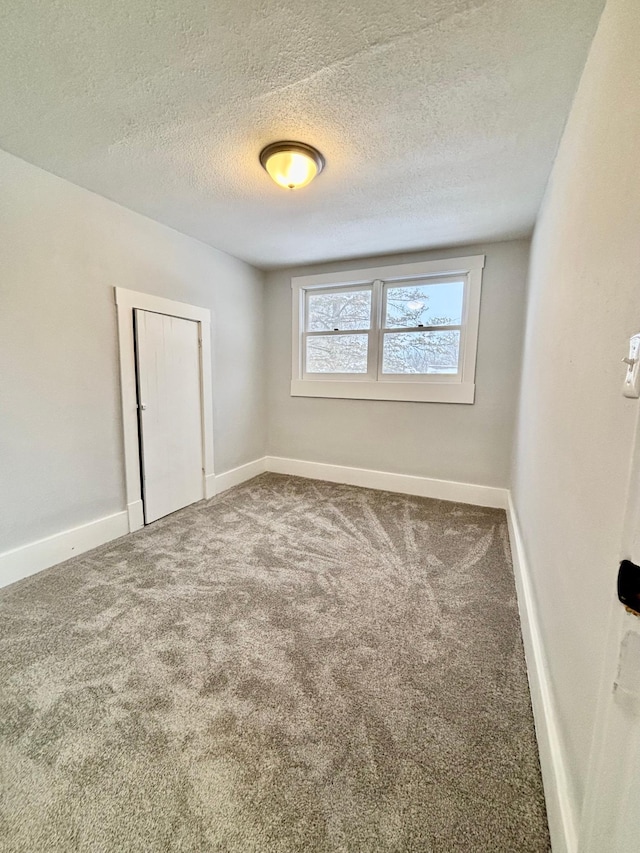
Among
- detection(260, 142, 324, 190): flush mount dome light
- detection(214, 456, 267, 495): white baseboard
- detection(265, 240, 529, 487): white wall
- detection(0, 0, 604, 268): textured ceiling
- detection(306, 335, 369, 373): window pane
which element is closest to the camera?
detection(0, 0, 604, 268): textured ceiling

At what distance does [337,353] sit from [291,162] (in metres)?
2.15

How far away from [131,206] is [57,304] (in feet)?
3.13

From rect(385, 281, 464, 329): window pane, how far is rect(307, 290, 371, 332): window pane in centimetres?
27

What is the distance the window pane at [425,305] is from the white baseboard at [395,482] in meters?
1.59

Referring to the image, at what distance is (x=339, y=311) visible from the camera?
3799 mm

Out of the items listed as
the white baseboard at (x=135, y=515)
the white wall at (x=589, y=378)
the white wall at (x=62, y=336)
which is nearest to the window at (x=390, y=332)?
the white wall at (x=62, y=336)

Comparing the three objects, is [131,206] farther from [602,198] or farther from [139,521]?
[602,198]

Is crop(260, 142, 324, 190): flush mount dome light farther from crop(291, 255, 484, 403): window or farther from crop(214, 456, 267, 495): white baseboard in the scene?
crop(214, 456, 267, 495): white baseboard

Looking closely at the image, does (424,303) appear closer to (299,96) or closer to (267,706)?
(299,96)

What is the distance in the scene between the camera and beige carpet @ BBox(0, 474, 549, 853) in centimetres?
95

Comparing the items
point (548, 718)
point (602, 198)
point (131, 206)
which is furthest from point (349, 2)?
point (548, 718)

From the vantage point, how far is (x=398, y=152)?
1842mm

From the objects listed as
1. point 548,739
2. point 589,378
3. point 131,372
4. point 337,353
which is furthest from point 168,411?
point 548,739

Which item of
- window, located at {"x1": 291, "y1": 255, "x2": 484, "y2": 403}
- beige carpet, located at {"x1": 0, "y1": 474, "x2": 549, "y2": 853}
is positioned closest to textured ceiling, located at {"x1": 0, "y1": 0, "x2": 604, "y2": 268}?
window, located at {"x1": 291, "y1": 255, "x2": 484, "y2": 403}
